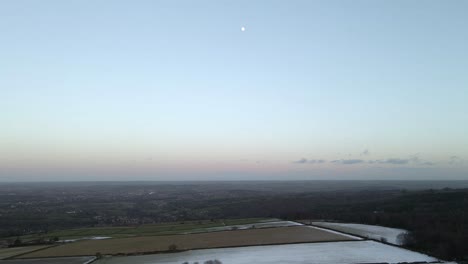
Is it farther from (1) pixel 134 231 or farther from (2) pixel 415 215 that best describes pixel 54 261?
(2) pixel 415 215

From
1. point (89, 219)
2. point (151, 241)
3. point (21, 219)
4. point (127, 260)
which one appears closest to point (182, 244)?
point (151, 241)

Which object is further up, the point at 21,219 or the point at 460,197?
the point at 460,197

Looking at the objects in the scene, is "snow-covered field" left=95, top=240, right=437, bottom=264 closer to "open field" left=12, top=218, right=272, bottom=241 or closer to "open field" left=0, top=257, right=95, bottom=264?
"open field" left=0, top=257, right=95, bottom=264

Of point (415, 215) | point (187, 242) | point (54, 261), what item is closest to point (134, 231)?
point (187, 242)

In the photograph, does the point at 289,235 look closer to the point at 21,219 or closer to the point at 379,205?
the point at 379,205

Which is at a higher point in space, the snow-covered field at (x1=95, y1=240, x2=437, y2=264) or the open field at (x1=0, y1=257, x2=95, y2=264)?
the snow-covered field at (x1=95, y1=240, x2=437, y2=264)

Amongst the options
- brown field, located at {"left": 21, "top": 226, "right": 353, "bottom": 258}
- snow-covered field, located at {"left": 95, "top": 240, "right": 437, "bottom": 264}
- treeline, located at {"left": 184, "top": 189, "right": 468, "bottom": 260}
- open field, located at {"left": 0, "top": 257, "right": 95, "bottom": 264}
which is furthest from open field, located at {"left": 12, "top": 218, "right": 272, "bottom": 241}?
snow-covered field, located at {"left": 95, "top": 240, "right": 437, "bottom": 264}

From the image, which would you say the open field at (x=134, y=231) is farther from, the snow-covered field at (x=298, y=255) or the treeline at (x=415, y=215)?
the snow-covered field at (x=298, y=255)
